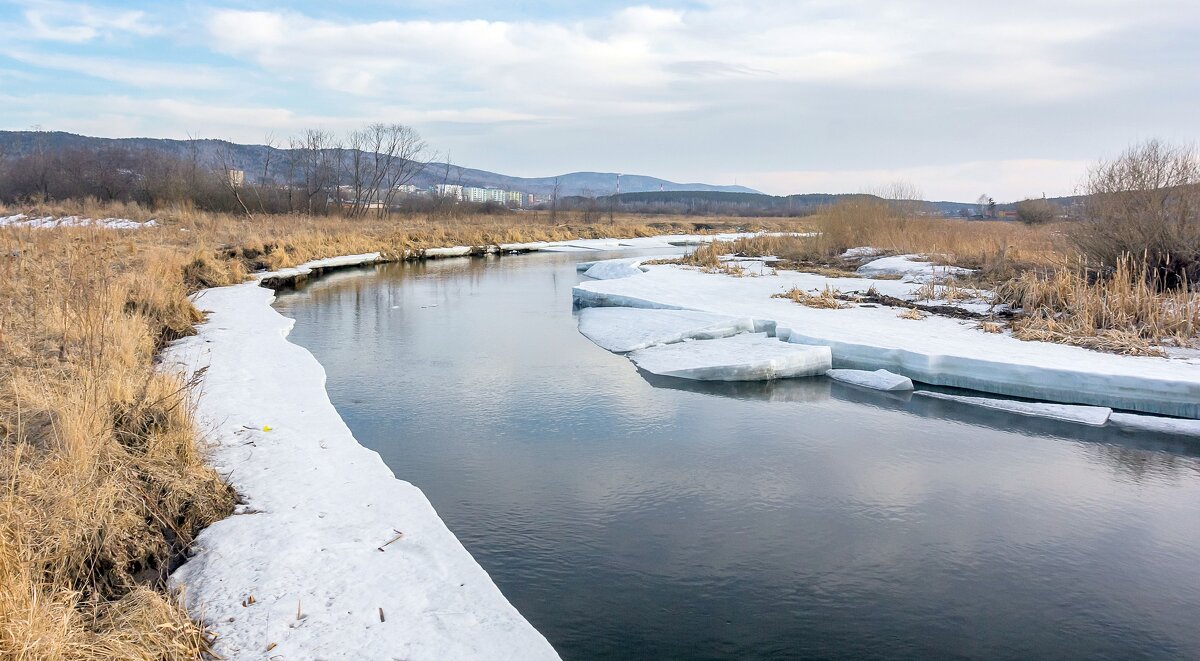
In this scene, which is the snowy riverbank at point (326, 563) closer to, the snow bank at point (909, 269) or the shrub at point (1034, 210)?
the snow bank at point (909, 269)

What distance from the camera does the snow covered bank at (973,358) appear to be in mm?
7559

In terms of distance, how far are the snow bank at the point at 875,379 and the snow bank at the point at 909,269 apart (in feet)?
23.8

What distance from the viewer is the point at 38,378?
17.8 ft

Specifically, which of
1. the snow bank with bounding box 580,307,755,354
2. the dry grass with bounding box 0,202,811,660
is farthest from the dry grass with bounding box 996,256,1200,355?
the dry grass with bounding box 0,202,811,660

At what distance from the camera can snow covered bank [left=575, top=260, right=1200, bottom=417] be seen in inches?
298

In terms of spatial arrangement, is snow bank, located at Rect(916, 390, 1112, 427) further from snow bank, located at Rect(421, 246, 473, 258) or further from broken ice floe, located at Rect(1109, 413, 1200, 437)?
snow bank, located at Rect(421, 246, 473, 258)

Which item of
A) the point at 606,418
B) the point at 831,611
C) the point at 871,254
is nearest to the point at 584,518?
the point at 831,611

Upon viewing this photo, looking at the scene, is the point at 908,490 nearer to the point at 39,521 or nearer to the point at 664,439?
the point at 664,439

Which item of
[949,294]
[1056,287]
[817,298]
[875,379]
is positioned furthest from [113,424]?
[949,294]

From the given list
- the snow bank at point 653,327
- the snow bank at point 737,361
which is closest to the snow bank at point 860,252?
the snow bank at point 653,327

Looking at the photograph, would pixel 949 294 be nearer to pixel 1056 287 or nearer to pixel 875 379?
pixel 1056 287

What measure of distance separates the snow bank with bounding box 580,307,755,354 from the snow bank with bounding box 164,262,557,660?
5001mm

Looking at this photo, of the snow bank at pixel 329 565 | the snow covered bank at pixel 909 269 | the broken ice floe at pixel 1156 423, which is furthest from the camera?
the snow covered bank at pixel 909 269

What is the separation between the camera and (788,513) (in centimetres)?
503
